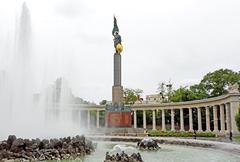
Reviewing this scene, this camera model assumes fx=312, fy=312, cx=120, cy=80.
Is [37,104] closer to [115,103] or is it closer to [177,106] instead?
[115,103]

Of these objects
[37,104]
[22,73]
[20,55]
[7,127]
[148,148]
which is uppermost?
[20,55]

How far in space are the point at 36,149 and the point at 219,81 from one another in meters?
77.8

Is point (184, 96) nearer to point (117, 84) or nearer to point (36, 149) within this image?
point (117, 84)

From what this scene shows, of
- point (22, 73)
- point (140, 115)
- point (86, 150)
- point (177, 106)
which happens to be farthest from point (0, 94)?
point (140, 115)

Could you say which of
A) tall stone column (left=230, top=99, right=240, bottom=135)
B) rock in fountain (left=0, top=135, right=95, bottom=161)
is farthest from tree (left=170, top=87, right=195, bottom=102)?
rock in fountain (left=0, top=135, right=95, bottom=161)

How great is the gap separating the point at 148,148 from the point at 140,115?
6989cm

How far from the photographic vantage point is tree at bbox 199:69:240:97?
89500 mm

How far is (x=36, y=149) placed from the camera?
22.4 metres

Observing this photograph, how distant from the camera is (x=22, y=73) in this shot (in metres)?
32.7

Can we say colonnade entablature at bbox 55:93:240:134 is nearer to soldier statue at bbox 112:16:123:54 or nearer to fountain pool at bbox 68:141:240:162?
soldier statue at bbox 112:16:123:54

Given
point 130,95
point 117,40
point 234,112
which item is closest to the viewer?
point 234,112

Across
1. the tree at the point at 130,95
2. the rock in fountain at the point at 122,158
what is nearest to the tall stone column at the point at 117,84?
the tree at the point at 130,95

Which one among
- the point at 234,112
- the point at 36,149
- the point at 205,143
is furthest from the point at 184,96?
the point at 36,149

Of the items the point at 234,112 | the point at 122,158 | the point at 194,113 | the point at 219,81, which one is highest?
the point at 219,81
